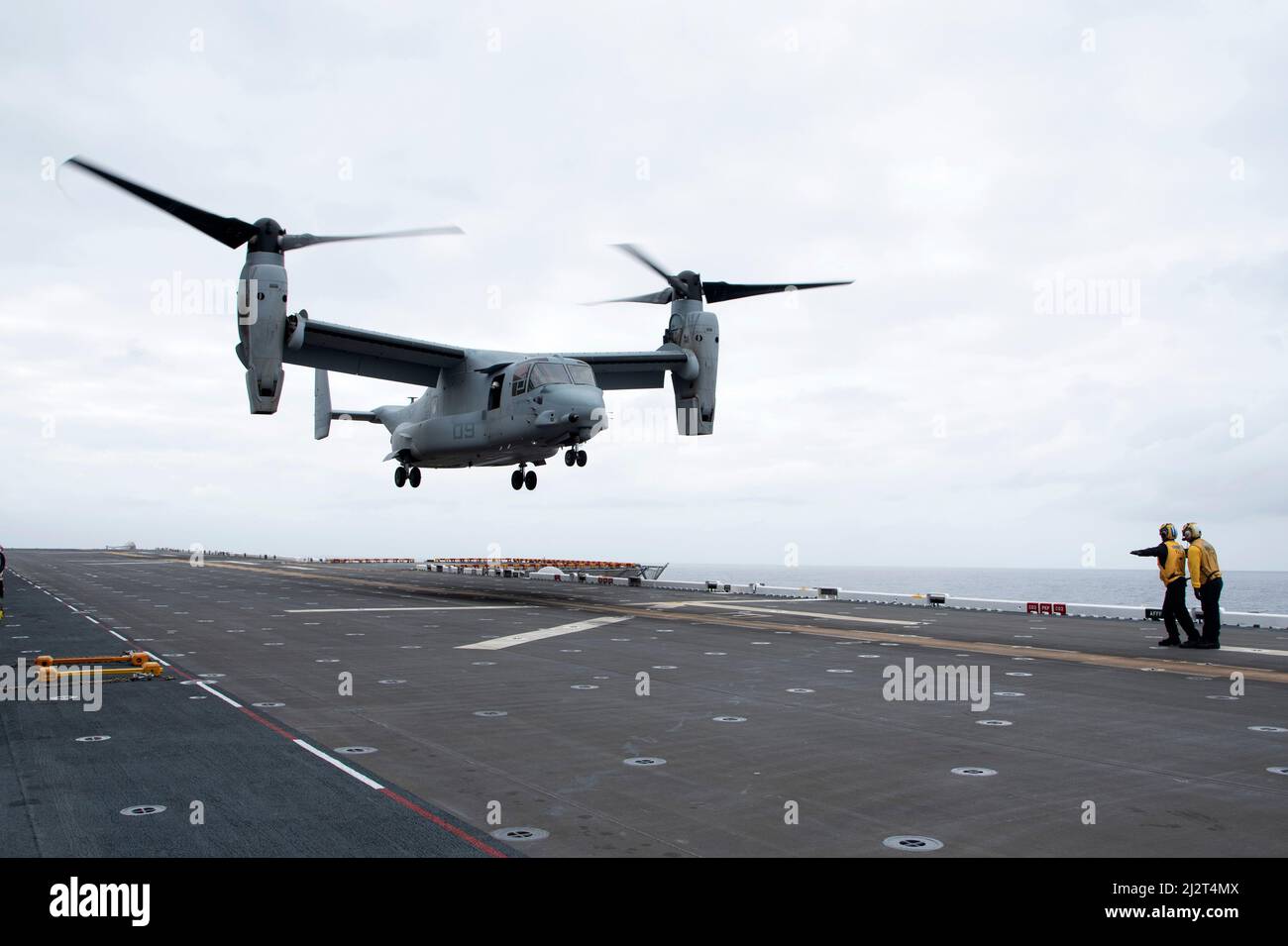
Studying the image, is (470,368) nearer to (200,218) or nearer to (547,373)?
(547,373)

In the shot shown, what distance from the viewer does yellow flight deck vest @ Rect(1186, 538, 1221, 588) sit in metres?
16.7

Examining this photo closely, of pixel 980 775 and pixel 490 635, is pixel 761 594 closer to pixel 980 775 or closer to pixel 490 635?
pixel 490 635

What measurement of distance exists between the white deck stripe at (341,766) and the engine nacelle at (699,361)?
25.6 meters

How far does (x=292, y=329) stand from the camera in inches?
1108

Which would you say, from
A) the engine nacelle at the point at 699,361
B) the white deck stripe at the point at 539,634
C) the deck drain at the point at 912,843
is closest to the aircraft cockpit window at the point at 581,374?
the engine nacelle at the point at 699,361

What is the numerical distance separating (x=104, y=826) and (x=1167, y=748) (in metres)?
8.97

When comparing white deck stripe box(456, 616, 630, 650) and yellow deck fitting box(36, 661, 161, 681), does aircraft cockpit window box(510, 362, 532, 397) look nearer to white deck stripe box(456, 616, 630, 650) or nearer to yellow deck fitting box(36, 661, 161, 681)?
white deck stripe box(456, 616, 630, 650)

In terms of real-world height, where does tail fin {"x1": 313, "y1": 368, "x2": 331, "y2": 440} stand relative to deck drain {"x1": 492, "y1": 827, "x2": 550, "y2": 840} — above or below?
above

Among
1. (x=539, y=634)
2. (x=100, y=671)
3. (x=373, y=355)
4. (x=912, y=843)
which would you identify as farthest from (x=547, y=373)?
(x=912, y=843)

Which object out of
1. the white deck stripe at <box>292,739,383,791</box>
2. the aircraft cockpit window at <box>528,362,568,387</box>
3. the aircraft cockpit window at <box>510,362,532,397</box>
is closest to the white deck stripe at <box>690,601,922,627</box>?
the aircraft cockpit window at <box>528,362,568,387</box>

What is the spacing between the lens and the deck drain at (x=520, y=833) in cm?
605

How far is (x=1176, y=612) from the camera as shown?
17.8 m

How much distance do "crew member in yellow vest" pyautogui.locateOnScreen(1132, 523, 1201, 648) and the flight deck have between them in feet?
2.37
